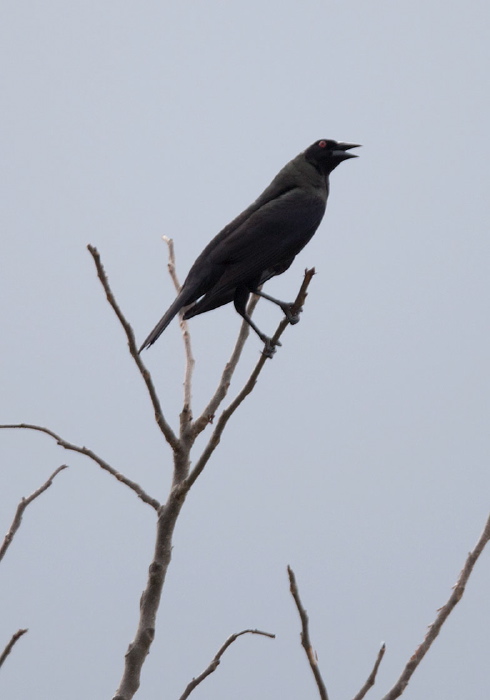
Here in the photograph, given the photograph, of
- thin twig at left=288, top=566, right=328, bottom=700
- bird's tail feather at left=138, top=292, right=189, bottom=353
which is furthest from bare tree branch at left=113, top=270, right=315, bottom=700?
bird's tail feather at left=138, top=292, right=189, bottom=353

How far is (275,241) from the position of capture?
5.21 metres

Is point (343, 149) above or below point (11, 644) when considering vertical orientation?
above

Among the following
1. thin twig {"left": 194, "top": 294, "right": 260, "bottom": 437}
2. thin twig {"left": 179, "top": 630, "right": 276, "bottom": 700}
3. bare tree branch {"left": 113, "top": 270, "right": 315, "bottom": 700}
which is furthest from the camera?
thin twig {"left": 194, "top": 294, "right": 260, "bottom": 437}

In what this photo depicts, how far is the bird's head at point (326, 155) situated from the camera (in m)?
6.01

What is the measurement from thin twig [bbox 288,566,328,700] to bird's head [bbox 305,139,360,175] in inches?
160

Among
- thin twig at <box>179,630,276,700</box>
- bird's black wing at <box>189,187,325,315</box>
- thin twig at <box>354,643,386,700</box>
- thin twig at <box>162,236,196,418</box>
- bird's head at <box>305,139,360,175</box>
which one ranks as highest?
bird's head at <box>305,139,360,175</box>

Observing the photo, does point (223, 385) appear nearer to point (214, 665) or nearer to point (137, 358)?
point (137, 358)

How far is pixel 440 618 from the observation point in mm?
2531

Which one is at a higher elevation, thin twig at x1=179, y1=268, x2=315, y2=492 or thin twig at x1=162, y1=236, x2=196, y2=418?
thin twig at x1=162, y1=236, x2=196, y2=418

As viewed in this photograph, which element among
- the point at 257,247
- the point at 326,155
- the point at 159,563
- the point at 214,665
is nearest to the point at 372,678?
the point at 214,665

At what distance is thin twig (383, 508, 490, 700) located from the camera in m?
2.45

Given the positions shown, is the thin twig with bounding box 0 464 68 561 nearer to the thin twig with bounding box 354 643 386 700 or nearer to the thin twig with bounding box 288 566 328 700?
the thin twig with bounding box 288 566 328 700

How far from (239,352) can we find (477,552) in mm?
1697

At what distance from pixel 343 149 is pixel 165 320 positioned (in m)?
2.35
